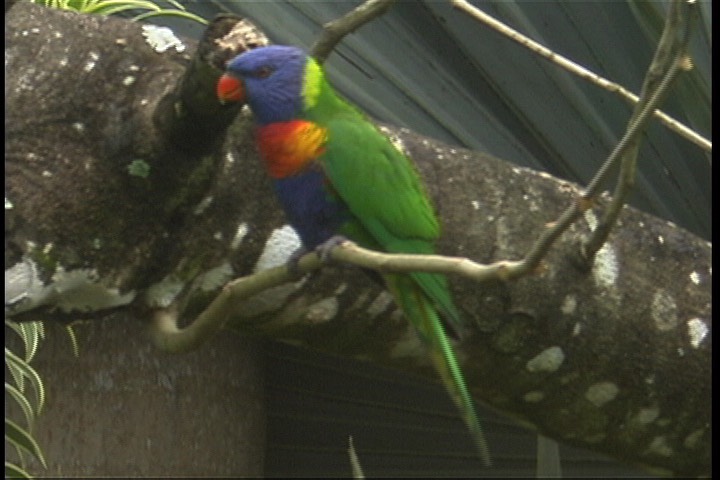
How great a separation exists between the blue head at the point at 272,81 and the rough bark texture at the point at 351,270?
0.06 meters

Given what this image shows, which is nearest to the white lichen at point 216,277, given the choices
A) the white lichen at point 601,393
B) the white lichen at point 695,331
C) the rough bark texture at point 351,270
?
the rough bark texture at point 351,270

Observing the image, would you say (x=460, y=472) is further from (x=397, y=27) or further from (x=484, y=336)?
(x=484, y=336)

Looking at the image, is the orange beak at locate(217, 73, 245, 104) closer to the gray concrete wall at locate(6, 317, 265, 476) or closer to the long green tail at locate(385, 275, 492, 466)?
the long green tail at locate(385, 275, 492, 466)

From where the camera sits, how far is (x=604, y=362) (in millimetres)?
1819

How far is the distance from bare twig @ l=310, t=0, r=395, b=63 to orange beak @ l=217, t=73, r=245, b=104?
3.6 inches

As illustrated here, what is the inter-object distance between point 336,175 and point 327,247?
0.71ft

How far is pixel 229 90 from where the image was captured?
1.58m

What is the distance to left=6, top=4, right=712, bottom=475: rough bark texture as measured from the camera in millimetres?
1612

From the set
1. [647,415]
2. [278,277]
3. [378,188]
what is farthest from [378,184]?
[647,415]

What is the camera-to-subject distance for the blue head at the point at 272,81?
1.64 meters

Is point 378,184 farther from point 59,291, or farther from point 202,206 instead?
point 59,291

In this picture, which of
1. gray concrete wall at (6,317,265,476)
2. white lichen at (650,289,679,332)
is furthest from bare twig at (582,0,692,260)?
gray concrete wall at (6,317,265,476)

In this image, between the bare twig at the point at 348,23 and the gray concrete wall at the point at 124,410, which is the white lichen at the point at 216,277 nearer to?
the bare twig at the point at 348,23

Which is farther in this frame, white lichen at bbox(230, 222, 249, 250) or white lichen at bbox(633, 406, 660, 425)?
white lichen at bbox(633, 406, 660, 425)
